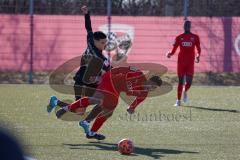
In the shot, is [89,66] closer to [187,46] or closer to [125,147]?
[125,147]

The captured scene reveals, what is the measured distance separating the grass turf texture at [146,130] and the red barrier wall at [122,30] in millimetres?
4779

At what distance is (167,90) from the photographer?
15922mm

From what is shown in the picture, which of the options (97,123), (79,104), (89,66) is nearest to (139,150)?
(97,123)

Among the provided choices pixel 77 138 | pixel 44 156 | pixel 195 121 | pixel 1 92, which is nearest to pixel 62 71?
pixel 1 92

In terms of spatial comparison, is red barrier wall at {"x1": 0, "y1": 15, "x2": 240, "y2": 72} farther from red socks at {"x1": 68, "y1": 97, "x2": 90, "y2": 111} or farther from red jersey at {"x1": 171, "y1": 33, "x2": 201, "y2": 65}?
red socks at {"x1": 68, "y1": 97, "x2": 90, "y2": 111}

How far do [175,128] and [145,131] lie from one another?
612 millimetres

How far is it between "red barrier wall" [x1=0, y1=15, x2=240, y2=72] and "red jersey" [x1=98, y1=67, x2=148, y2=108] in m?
9.55

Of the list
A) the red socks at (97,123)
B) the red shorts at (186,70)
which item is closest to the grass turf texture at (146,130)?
the red socks at (97,123)

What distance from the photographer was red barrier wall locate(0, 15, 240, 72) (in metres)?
19.1

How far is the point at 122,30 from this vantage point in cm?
1922

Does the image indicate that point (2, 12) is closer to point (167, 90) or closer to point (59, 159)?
point (167, 90)

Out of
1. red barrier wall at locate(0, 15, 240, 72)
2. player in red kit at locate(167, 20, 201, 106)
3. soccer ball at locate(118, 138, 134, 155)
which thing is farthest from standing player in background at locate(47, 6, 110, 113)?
red barrier wall at locate(0, 15, 240, 72)

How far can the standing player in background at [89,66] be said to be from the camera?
8008mm

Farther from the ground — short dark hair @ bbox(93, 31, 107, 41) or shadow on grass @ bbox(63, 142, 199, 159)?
short dark hair @ bbox(93, 31, 107, 41)
